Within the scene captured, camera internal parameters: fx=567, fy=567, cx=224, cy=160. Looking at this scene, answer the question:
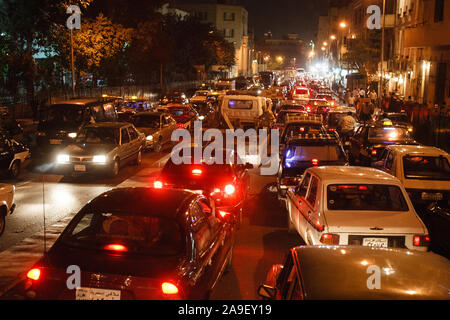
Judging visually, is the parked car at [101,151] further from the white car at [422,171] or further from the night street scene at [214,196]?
the white car at [422,171]

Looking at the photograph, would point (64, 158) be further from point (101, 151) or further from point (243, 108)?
point (243, 108)

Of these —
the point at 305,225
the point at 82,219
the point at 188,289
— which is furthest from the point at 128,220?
the point at 305,225

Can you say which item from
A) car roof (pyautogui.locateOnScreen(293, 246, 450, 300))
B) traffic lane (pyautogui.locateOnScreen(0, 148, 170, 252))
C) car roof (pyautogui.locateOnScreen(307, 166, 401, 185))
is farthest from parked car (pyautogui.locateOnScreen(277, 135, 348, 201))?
car roof (pyautogui.locateOnScreen(293, 246, 450, 300))

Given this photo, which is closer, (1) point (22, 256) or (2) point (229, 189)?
(1) point (22, 256)

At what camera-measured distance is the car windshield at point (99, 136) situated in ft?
57.2

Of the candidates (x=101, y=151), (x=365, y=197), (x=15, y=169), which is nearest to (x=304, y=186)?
(x=365, y=197)

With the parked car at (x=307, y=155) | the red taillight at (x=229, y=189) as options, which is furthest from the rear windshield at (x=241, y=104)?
the red taillight at (x=229, y=189)

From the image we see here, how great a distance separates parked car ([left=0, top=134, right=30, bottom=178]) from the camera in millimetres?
15730

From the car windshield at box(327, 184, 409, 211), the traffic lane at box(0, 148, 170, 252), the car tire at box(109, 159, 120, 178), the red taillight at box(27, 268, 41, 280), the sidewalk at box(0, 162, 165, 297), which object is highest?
the car windshield at box(327, 184, 409, 211)

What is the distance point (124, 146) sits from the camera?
17.8 meters

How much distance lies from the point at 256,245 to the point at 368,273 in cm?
590

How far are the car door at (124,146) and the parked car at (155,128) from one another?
3570 mm

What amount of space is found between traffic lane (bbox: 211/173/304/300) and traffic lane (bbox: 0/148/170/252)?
4.05 metres

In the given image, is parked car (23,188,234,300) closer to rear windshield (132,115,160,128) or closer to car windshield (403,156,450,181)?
car windshield (403,156,450,181)
